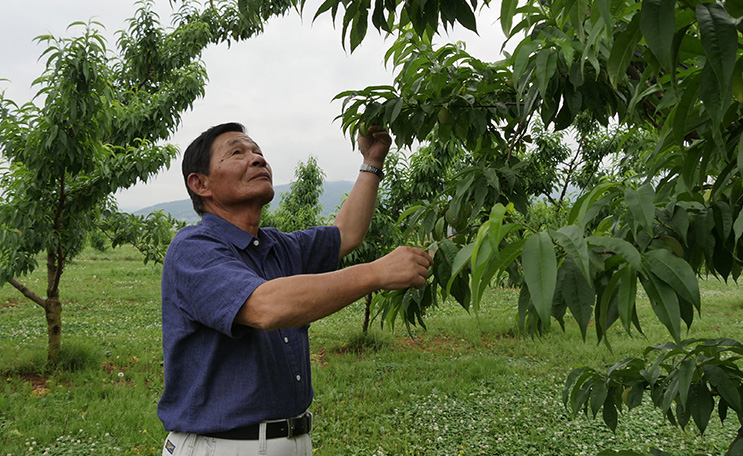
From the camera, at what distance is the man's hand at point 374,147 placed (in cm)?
182

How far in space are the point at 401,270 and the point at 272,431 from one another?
644mm

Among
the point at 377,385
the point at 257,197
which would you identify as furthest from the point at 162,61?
the point at 257,197

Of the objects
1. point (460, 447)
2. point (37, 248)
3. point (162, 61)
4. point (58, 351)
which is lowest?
point (460, 447)

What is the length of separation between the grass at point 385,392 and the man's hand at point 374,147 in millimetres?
1049

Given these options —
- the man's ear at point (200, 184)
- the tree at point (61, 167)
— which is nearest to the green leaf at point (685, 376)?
the man's ear at point (200, 184)

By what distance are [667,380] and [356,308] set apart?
8.02 metres

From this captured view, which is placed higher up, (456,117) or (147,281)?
(456,117)

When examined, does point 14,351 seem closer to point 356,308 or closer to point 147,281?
point 356,308

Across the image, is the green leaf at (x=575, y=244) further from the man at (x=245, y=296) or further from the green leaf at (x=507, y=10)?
the man at (x=245, y=296)

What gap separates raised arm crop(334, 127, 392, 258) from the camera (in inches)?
72.7

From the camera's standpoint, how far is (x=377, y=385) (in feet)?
15.8

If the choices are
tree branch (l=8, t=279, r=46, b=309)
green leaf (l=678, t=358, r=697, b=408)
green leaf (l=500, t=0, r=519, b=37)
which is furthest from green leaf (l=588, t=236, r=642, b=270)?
tree branch (l=8, t=279, r=46, b=309)

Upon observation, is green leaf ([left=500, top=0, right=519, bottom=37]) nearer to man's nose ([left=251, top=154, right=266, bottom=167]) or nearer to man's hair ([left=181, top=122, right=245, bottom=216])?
man's nose ([left=251, top=154, right=266, bottom=167])

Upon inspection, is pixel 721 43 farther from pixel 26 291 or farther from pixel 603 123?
pixel 26 291
